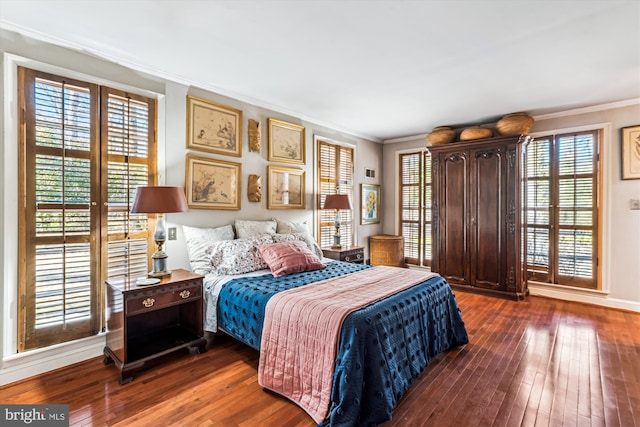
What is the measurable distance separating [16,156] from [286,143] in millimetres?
2611

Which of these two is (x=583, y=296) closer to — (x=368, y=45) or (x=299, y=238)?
(x=299, y=238)

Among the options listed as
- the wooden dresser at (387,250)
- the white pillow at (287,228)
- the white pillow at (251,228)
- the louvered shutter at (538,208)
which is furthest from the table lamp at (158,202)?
the louvered shutter at (538,208)

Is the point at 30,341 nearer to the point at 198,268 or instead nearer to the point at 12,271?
the point at 12,271

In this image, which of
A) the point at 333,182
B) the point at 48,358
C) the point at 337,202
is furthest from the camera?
the point at 333,182

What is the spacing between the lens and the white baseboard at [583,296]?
3.75 m

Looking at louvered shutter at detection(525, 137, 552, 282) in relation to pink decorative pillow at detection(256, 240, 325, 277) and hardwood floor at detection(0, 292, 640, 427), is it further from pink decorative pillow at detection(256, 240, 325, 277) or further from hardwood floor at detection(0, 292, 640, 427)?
pink decorative pillow at detection(256, 240, 325, 277)

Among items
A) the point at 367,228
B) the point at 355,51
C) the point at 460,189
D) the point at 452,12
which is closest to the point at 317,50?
the point at 355,51

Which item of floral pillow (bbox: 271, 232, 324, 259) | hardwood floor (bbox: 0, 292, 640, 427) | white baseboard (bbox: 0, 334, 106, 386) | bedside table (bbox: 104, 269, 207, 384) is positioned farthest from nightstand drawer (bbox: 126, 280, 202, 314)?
floral pillow (bbox: 271, 232, 324, 259)

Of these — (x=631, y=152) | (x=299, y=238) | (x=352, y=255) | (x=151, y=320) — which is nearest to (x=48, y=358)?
(x=151, y=320)

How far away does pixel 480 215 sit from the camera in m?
4.36

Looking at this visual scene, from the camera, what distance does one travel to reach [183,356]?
2.60 m

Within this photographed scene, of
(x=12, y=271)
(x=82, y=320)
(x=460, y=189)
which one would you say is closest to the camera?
(x=12, y=271)

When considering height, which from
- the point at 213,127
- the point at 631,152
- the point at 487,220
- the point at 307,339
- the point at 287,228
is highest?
the point at 213,127

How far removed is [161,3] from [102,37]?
Result: 77 cm
